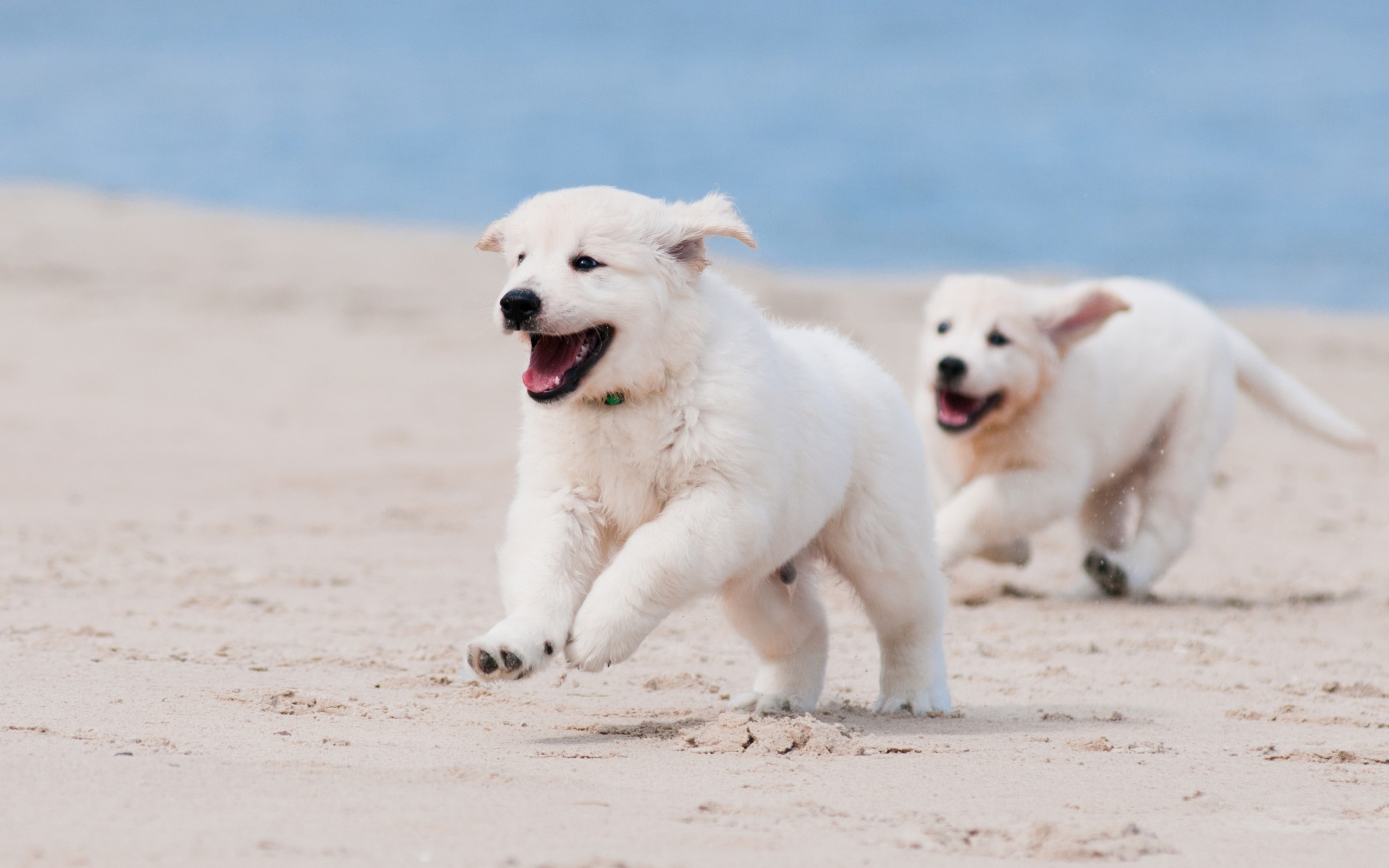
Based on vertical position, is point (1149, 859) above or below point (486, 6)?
below

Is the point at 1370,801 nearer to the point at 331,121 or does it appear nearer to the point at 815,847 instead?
the point at 815,847

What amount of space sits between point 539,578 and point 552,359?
631mm

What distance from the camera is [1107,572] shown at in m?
7.12

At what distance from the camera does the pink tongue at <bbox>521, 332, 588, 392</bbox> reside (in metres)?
4.18

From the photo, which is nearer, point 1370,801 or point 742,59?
point 1370,801

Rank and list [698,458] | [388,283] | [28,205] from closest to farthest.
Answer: [698,458]
[388,283]
[28,205]

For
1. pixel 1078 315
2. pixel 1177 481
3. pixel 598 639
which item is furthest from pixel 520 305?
pixel 1177 481

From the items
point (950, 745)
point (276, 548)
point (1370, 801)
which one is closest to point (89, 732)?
point (950, 745)

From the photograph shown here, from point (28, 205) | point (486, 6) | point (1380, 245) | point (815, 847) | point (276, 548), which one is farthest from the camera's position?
point (486, 6)

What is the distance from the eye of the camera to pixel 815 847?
2.97 meters

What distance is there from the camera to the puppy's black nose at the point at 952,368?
22.8 feet

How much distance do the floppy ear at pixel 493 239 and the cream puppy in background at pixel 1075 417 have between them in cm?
280

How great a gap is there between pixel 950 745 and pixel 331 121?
37.6 meters

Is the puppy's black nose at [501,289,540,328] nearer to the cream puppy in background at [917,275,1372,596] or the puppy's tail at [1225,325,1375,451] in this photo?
the cream puppy in background at [917,275,1372,596]
